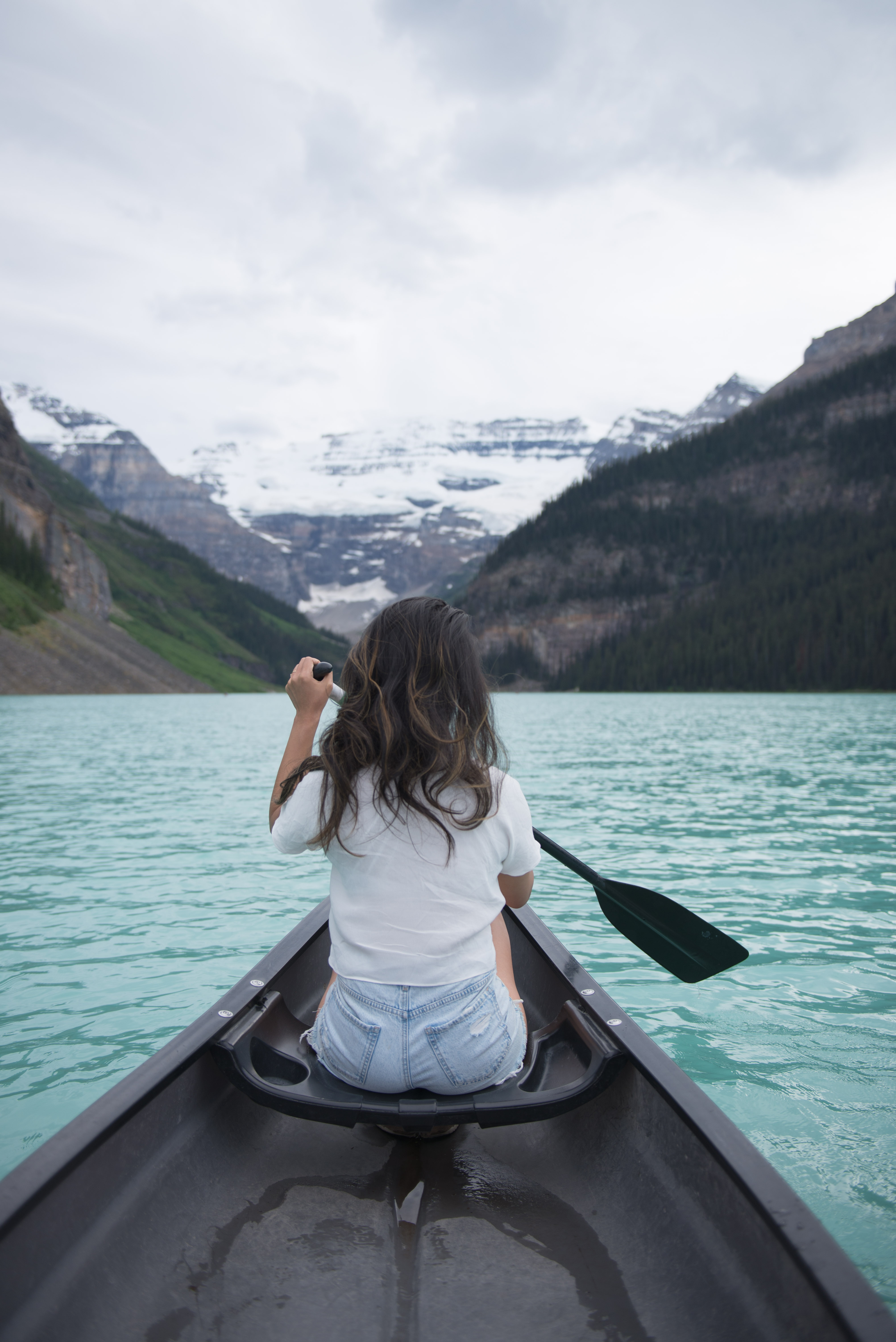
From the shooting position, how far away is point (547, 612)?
625 feet

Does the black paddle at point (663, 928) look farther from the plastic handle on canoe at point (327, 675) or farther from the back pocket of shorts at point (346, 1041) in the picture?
the back pocket of shorts at point (346, 1041)

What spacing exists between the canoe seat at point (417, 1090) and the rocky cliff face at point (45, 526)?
126292 millimetres

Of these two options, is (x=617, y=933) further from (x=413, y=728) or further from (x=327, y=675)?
(x=413, y=728)

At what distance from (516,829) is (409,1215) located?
5.41 ft

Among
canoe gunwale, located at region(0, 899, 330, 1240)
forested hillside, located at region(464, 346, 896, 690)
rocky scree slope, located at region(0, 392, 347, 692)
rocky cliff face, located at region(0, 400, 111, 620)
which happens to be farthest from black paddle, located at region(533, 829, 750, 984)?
forested hillside, located at region(464, 346, 896, 690)

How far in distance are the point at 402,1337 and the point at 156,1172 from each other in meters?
1.14

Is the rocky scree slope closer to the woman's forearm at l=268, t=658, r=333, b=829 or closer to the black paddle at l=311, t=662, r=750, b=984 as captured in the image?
the black paddle at l=311, t=662, r=750, b=984

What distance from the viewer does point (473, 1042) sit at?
3.48m

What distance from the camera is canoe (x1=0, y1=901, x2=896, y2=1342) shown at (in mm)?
2689

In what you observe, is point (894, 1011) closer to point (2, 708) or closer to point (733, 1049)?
point (733, 1049)

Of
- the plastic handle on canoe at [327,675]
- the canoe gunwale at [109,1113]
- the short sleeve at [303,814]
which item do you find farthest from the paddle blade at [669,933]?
the short sleeve at [303,814]

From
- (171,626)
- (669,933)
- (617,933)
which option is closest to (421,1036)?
(669,933)

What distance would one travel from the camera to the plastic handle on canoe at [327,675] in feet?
13.2

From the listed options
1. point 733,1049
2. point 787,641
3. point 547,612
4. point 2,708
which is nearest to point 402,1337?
point 733,1049
